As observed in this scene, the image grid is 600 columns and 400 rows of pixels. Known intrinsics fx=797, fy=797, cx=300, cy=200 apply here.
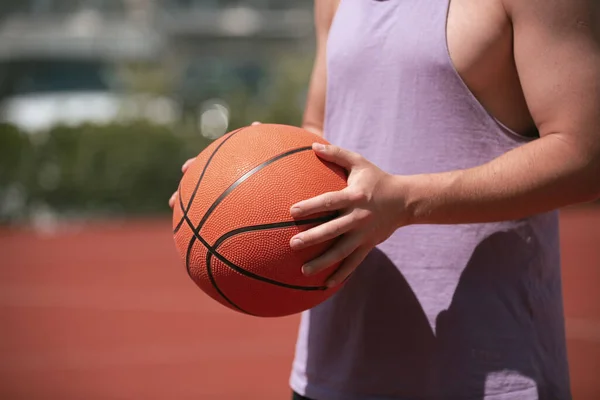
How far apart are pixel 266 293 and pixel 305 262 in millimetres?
132

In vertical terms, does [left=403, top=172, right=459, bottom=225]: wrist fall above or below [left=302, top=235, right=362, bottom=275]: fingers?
above

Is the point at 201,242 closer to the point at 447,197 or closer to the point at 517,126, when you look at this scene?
the point at 447,197

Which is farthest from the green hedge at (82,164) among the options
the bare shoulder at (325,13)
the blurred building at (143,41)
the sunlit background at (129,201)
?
the bare shoulder at (325,13)

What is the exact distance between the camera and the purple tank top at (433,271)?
1.72m

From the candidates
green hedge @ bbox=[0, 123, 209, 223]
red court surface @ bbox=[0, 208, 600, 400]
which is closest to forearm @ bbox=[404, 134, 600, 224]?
red court surface @ bbox=[0, 208, 600, 400]

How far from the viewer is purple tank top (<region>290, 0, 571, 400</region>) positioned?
172 centimetres

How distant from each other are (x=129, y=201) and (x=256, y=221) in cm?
1500

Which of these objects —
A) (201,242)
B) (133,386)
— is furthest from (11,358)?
(201,242)

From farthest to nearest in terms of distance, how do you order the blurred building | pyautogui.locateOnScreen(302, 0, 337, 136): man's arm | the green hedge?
the blurred building
the green hedge
pyautogui.locateOnScreen(302, 0, 337, 136): man's arm

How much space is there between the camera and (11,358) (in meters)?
7.27

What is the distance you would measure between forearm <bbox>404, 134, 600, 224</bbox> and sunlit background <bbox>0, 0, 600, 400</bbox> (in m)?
4.45

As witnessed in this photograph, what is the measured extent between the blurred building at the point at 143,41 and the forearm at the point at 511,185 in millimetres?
22358

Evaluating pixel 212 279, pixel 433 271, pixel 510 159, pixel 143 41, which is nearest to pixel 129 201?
pixel 212 279

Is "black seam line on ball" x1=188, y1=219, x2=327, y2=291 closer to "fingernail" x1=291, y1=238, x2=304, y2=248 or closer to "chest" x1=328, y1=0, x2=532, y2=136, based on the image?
"fingernail" x1=291, y1=238, x2=304, y2=248
